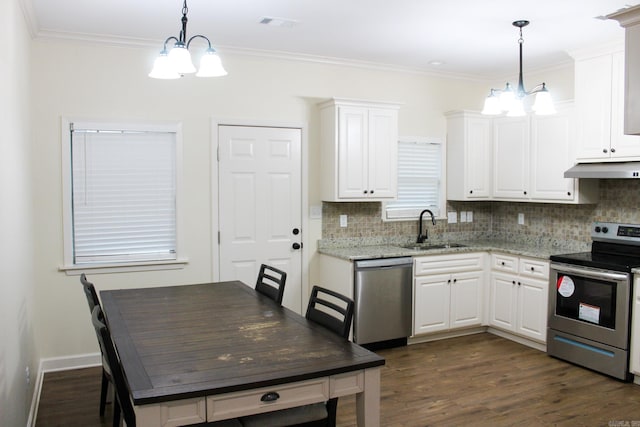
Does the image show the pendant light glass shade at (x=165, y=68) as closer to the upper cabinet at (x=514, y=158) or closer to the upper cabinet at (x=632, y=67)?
the upper cabinet at (x=632, y=67)

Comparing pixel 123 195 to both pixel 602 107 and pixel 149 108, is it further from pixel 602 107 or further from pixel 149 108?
pixel 602 107

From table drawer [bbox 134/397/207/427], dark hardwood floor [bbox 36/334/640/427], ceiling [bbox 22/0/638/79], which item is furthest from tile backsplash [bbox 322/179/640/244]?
table drawer [bbox 134/397/207/427]

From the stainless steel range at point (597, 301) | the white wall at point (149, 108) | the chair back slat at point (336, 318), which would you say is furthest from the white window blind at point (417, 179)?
the chair back slat at point (336, 318)

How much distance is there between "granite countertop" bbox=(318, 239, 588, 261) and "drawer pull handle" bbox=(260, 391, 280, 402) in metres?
2.61

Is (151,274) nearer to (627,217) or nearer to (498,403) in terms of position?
(498,403)

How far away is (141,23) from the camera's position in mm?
3928

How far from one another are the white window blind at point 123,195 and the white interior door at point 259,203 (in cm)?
47

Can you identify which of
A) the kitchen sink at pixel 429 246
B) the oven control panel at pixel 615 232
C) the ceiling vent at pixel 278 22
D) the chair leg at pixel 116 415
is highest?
the ceiling vent at pixel 278 22

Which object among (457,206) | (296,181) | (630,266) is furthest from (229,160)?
(630,266)

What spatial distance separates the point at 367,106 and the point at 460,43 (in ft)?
3.23

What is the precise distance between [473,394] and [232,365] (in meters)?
2.34

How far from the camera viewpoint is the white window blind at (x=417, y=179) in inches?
216

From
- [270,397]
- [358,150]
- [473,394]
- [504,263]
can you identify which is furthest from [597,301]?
[270,397]

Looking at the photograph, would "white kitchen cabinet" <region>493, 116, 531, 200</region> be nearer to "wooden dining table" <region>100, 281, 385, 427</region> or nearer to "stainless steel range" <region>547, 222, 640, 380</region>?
"stainless steel range" <region>547, 222, 640, 380</region>
